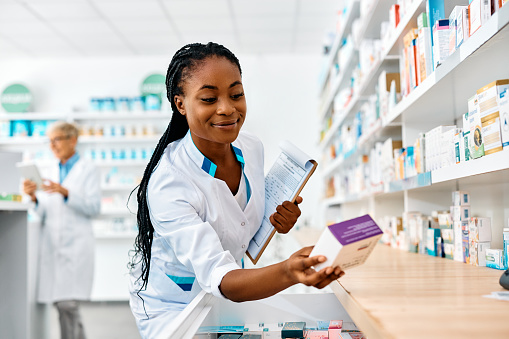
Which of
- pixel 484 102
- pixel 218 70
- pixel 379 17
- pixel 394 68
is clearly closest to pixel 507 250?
pixel 484 102

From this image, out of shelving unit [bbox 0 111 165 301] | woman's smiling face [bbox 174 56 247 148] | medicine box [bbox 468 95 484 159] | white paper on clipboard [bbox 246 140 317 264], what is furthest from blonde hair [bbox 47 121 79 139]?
medicine box [bbox 468 95 484 159]

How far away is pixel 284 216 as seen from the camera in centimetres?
153

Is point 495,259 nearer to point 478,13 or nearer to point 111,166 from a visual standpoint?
point 478,13

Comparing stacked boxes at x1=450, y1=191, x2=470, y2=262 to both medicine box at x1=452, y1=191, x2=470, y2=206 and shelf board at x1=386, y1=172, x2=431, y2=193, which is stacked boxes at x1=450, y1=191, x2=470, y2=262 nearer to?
medicine box at x1=452, y1=191, x2=470, y2=206

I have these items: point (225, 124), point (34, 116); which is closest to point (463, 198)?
point (225, 124)

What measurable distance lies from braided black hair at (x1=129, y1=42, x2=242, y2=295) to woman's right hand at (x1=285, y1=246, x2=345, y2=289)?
2.16ft

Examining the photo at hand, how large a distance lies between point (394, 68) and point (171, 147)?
1632mm

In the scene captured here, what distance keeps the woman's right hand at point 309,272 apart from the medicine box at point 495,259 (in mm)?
789

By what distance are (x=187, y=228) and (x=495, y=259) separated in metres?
0.96

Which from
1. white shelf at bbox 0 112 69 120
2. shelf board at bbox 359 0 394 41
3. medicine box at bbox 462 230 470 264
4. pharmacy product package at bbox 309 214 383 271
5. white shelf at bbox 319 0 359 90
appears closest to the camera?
pharmacy product package at bbox 309 214 383 271

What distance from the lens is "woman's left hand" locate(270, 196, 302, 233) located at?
1.52 meters

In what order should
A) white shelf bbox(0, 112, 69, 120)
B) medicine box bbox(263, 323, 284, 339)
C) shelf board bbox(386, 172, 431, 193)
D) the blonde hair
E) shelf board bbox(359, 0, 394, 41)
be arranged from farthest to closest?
white shelf bbox(0, 112, 69, 120) → the blonde hair → shelf board bbox(359, 0, 394, 41) → shelf board bbox(386, 172, 431, 193) → medicine box bbox(263, 323, 284, 339)

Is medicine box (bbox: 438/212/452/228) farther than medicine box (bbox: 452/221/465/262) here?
Yes

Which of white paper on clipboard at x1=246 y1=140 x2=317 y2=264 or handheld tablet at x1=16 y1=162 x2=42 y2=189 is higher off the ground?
handheld tablet at x1=16 y1=162 x2=42 y2=189
